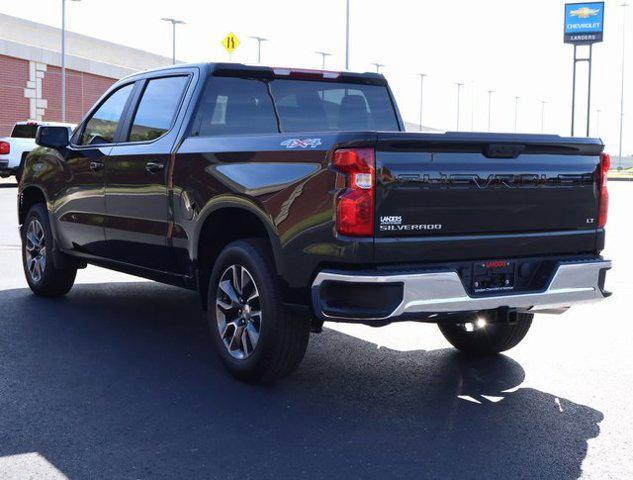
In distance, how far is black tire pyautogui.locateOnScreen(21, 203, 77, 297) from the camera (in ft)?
27.1

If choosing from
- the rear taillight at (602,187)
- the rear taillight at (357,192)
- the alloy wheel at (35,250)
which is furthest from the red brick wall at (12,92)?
the rear taillight at (357,192)

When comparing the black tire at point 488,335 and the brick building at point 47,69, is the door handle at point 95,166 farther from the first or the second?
the brick building at point 47,69

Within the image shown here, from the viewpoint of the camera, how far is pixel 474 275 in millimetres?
5027

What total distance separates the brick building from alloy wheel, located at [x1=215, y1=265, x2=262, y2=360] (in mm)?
40493

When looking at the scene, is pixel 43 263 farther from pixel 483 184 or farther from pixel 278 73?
pixel 483 184

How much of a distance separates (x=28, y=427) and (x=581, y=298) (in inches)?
123

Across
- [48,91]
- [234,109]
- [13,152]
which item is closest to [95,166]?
[234,109]

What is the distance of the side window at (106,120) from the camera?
740 cm

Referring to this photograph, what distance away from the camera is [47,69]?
4659cm

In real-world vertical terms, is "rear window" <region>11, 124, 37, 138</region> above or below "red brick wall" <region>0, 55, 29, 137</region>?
below

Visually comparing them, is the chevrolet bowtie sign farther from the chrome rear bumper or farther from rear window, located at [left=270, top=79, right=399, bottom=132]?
the chrome rear bumper

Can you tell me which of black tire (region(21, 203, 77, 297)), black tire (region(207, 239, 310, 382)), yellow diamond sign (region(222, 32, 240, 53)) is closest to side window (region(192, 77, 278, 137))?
black tire (region(207, 239, 310, 382))

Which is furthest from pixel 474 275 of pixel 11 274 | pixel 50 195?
pixel 11 274

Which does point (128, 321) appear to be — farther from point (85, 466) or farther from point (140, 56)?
point (140, 56)
